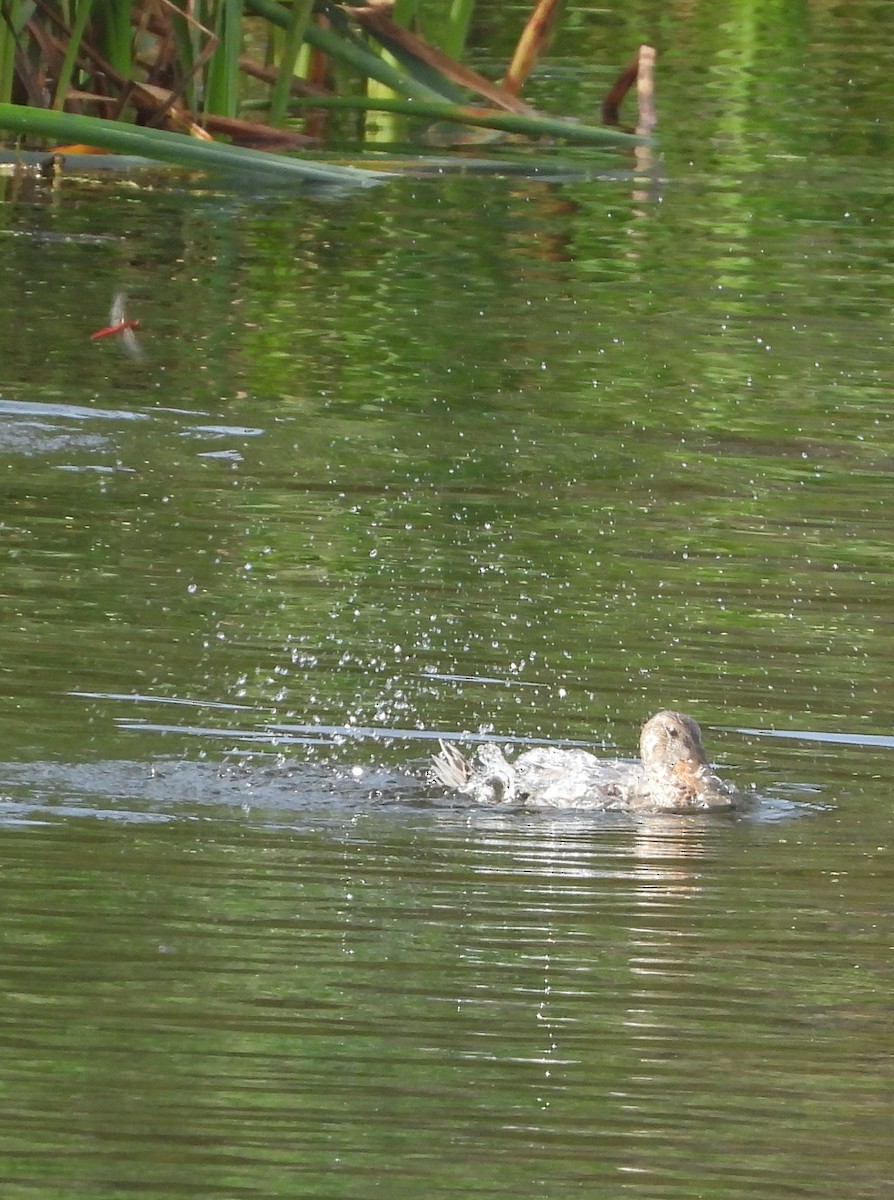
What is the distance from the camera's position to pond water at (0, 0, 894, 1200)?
433 cm

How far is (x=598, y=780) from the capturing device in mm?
6387

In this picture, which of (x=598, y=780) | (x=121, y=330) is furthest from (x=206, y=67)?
(x=598, y=780)

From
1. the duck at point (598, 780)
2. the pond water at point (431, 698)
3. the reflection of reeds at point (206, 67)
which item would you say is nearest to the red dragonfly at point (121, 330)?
the pond water at point (431, 698)

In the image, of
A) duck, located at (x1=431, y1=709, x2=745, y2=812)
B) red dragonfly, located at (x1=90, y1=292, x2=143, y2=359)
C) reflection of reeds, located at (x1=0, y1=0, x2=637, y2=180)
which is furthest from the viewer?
reflection of reeds, located at (x1=0, y1=0, x2=637, y2=180)

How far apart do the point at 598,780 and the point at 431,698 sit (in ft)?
2.72

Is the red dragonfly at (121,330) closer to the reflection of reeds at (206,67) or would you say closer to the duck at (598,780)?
the reflection of reeds at (206,67)

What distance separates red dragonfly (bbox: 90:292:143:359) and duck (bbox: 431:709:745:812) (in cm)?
506

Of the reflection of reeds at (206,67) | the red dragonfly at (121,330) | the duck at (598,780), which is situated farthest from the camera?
the reflection of reeds at (206,67)

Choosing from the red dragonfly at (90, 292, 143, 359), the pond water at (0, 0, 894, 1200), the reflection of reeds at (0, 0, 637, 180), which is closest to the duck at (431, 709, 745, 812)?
→ the pond water at (0, 0, 894, 1200)

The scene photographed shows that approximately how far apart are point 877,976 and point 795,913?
16.7 inches

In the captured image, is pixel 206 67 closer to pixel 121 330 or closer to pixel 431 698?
pixel 121 330

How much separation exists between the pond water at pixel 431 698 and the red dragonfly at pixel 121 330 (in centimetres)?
11

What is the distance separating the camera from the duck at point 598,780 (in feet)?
20.7

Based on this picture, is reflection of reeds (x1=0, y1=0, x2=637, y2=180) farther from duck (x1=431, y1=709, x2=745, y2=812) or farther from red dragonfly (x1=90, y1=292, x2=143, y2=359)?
duck (x1=431, y1=709, x2=745, y2=812)
